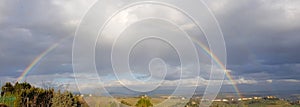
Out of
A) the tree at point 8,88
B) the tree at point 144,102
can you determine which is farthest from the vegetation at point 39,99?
the tree at point 144,102

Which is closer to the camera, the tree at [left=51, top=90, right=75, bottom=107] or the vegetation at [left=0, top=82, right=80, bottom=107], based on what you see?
the tree at [left=51, top=90, right=75, bottom=107]

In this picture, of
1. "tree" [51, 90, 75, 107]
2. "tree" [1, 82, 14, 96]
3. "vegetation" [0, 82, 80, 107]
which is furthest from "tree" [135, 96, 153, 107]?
"tree" [1, 82, 14, 96]

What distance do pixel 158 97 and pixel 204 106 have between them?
4177mm

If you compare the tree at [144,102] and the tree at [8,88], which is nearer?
the tree at [144,102]

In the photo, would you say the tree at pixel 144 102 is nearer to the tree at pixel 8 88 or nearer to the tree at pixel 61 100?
the tree at pixel 61 100

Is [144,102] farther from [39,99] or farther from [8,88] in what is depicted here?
[8,88]

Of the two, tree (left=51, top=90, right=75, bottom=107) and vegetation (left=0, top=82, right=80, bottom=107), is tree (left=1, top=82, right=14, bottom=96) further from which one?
tree (left=51, top=90, right=75, bottom=107)

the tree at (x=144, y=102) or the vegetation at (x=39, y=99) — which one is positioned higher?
the vegetation at (x=39, y=99)

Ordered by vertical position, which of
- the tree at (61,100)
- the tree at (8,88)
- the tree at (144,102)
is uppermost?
the tree at (8,88)

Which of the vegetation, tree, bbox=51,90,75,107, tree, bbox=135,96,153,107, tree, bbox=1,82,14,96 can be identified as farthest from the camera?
tree, bbox=1,82,14,96

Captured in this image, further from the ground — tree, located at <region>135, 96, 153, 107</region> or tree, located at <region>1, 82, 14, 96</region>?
tree, located at <region>1, 82, 14, 96</region>

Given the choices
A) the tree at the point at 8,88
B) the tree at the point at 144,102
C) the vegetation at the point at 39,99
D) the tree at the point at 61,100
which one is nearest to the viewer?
the tree at the point at 61,100

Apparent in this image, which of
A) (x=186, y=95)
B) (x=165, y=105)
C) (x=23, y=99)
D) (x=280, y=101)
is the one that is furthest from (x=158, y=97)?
(x=280, y=101)

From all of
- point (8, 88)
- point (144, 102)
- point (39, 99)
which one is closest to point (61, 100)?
point (39, 99)
